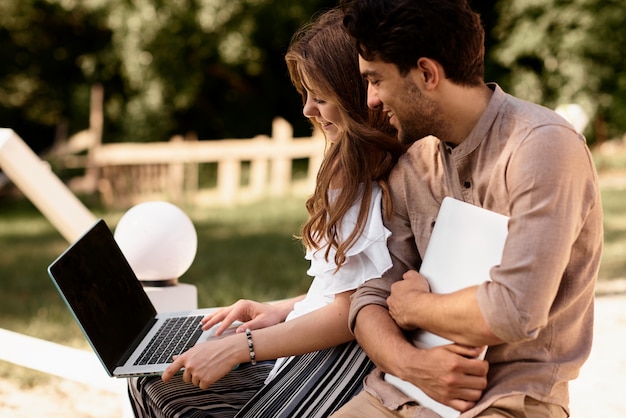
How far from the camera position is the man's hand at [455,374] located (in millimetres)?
1818

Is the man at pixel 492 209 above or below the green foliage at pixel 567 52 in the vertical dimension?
above

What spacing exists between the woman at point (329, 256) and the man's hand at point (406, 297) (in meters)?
0.15

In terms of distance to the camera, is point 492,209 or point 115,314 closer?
point 492,209

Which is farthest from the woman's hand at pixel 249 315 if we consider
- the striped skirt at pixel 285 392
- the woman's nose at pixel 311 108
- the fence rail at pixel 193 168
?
the fence rail at pixel 193 168

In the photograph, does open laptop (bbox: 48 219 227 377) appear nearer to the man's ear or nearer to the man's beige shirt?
the man's beige shirt

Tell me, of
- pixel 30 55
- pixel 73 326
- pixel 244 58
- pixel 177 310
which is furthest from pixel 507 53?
pixel 177 310

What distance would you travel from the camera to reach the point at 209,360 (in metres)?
2.18

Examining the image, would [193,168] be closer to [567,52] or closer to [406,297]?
[567,52]

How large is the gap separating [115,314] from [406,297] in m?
0.94

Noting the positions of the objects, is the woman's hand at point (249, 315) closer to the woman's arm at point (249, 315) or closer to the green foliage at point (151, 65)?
the woman's arm at point (249, 315)

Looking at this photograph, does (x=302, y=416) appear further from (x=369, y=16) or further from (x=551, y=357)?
(x=369, y=16)

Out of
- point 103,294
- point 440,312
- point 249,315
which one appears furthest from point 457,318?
point 103,294

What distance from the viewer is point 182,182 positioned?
46.7 feet

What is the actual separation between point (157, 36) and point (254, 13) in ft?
6.14
